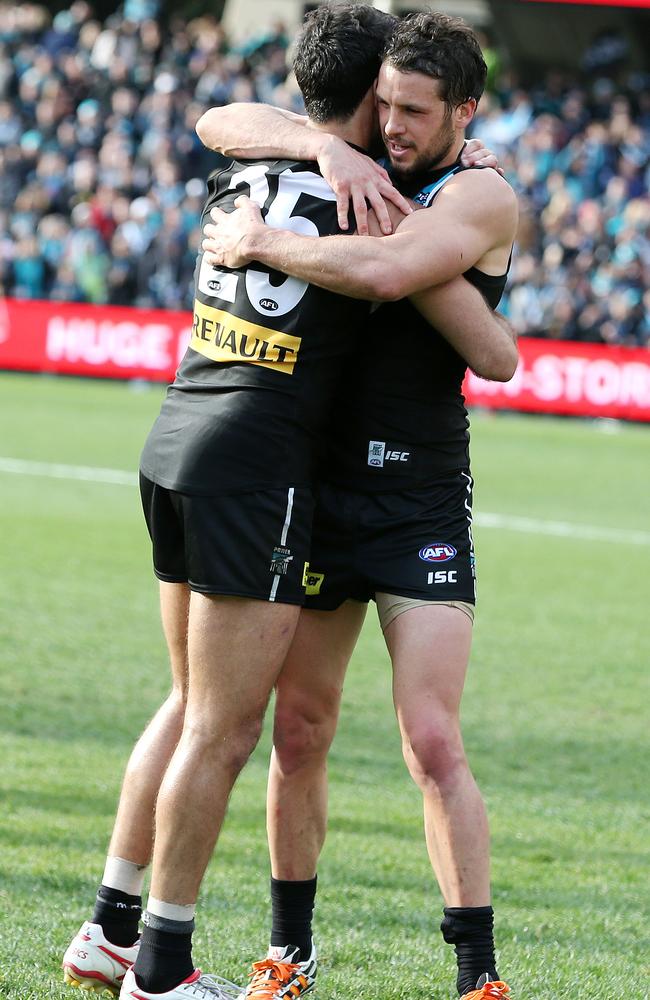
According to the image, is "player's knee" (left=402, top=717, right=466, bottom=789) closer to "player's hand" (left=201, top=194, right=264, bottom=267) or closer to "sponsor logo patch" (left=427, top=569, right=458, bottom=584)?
"sponsor logo patch" (left=427, top=569, right=458, bottom=584)

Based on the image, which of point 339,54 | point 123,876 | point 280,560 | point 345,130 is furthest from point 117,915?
point 339,54

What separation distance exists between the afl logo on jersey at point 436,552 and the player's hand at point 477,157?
0.95 metres

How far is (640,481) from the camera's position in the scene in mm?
15570

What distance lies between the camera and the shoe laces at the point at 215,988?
139 inches

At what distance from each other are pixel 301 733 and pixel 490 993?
81cm

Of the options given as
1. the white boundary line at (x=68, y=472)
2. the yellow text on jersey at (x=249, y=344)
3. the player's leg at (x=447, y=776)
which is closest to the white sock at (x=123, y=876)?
the player's leg at (x=447, y=776)

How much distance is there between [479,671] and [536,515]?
546 centimetres

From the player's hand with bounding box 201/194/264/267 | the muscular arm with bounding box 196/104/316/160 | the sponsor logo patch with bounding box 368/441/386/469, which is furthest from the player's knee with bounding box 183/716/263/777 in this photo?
the muscular arm with bounding box 196/104/316/160

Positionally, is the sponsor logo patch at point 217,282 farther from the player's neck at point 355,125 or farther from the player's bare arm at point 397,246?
the player's neck at point 355,125

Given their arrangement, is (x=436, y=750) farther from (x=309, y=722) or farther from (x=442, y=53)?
(x=442, y=53)

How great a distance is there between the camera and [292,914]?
12.8 ft

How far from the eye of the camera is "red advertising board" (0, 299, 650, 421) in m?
20.2

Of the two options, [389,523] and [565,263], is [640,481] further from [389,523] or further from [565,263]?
[389,523]

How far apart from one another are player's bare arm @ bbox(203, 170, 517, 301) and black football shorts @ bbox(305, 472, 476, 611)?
0.59 metres
